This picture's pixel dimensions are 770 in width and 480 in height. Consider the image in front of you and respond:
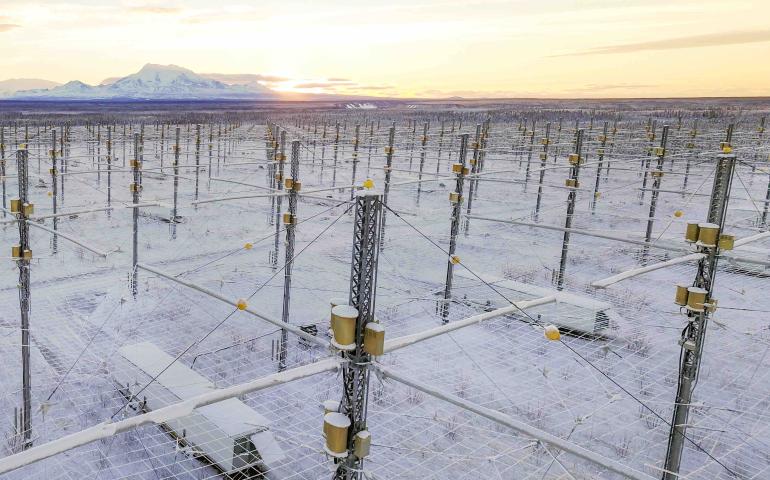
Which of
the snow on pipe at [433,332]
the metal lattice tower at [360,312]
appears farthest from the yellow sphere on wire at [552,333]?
the metal lattice tower at [360,312]

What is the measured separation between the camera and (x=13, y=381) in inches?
483

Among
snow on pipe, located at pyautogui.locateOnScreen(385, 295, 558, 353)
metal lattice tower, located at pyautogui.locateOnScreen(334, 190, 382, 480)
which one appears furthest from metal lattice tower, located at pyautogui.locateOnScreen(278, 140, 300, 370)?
metal lattice tower, located at pyautogui.locateOnScreen(334, 190, 382, 480)

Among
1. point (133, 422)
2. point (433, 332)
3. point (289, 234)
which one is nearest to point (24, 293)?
point (289, 234)

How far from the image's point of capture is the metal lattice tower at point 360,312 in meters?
5.76

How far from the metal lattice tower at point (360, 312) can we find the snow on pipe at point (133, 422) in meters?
0.21

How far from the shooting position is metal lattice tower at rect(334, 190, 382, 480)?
576cm

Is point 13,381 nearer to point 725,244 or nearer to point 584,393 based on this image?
point 584,393

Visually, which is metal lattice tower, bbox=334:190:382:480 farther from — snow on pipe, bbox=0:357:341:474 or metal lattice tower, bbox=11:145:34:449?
metal lattice tower, bbox=11:145:34:449

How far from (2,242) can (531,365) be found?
67.5 ft

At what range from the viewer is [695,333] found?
8117mm

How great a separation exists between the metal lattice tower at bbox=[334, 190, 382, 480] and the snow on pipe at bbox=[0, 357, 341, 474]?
21cm

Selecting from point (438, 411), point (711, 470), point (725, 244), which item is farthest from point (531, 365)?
point (725, 244)

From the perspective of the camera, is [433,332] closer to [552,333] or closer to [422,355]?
[552,333]

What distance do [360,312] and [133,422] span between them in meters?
2.09
